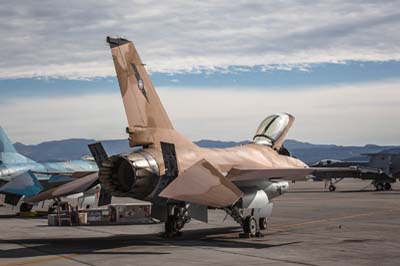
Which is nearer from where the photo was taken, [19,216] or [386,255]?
[386,255]

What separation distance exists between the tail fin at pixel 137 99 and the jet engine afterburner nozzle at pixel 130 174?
0.99 metres

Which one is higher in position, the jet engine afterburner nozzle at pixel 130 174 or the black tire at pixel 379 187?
the jet engine afterburner nozzle at pixel 130 174

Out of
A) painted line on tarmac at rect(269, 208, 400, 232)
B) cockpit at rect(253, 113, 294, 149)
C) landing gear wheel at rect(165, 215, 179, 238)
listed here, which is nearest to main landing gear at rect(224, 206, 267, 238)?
landing gear wheel at rect(165, 215, 179, 238)

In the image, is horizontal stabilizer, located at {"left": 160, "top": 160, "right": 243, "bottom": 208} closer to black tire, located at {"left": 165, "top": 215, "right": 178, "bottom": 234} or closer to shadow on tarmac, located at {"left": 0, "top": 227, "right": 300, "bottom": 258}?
shadow on tarmac, located at {"left": 0, "top": 227, "right": 300, "bottom": 258}

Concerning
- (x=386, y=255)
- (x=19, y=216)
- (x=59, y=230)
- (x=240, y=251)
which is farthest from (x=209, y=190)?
(x=19, y=216)

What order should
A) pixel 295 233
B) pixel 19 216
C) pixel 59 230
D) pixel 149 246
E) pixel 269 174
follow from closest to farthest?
pixel 149 246 < pixel 269 174 < pixel 295 233 < pixel 59 230 < pixel 19 216

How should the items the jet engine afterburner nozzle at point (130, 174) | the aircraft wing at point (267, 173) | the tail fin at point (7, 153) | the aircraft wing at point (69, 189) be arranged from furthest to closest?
the tail fin at point (7, 153) < the aircraft wing at point (69, 189) < the aircraft wing at point (267, 173) < the jet engine afterburner nozzle at point (130, 174)

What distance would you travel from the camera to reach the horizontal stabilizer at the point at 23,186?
1248 inches

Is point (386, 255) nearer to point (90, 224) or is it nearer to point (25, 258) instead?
point (25, 258)

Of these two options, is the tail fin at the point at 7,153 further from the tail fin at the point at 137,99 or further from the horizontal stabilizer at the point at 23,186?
the tail fin at the point at 137,99

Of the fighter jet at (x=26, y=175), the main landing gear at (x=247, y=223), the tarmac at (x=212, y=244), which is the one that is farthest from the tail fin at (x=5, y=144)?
the main landing gear at (x=247, y=223)

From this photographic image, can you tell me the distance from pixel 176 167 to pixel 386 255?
614 centimetres

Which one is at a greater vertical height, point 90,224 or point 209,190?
point 209,190

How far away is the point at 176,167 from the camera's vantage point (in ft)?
57.5
